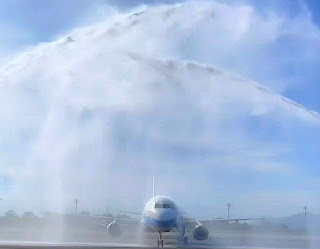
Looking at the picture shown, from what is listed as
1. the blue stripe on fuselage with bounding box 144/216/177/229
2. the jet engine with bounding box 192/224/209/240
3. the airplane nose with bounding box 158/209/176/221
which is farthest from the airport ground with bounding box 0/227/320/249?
the airplane nose with bounding box 158/209/176/221

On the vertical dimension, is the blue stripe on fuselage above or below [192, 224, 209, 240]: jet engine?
above

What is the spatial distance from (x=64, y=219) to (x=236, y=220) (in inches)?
908

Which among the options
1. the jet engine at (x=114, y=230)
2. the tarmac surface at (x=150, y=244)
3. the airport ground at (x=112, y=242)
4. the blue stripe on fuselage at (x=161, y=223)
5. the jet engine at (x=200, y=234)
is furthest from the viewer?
the jet engine at (x=114, y=230)

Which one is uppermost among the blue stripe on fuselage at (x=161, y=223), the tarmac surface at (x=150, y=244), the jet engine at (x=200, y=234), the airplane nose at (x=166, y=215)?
the airplane nose at (x=166, y=215)

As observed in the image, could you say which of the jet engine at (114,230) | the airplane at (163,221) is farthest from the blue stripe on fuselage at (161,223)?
the jet engine at (114,230)

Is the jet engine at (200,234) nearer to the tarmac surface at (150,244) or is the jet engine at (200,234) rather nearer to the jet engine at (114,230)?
the tarmac surface at (150,244)

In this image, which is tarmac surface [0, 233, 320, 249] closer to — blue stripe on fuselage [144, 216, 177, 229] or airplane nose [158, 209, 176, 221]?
blue stripe on fuselage [144, 216, 177, 229]

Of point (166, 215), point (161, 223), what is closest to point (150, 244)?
point (161, 223)

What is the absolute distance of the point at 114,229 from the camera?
64062 millimetres

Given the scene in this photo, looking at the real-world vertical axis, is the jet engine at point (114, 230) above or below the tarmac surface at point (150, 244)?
above

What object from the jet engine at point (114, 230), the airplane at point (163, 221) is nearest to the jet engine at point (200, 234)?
the airplane at point (163, 221)

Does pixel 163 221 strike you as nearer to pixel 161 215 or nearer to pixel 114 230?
pixel 161 215

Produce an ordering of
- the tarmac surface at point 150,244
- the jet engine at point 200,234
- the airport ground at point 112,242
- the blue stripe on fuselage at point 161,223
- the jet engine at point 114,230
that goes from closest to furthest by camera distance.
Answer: the tarmac surface at point 150,244, the airport ground at point 112,242, the blue stripe on fuselage at point 161,223, the jet engine at point 200,234, the jet engine at point 114,230

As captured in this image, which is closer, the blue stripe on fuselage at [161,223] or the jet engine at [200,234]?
the blue stripe on fuselage at [161,223]
